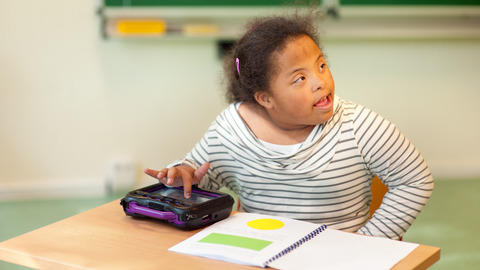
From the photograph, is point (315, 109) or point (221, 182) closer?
point (315, 109)

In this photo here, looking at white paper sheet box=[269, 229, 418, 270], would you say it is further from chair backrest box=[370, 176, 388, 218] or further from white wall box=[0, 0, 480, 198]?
white wall box=[0, 0, 480, 198]

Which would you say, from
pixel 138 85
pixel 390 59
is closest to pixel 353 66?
pixel 390 59

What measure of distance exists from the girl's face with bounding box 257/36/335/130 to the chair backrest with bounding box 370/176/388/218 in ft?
0.90

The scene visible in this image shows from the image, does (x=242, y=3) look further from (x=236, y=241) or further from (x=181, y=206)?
(x=236, y=241)

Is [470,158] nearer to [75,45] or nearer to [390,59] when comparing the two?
[390,59]

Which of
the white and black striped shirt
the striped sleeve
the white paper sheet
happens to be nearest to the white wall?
the white and black striped shirt

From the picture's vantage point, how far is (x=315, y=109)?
1491 millimetres

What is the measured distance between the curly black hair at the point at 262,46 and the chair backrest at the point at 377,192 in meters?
0.38

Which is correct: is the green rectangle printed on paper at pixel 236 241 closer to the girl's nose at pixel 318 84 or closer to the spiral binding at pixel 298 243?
the spiral binding at pixel 298 243

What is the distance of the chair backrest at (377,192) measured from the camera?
1.67m

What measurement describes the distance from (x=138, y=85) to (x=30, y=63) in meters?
0.60

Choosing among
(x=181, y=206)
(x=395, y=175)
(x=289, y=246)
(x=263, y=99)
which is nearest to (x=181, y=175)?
(x=181, y=206)

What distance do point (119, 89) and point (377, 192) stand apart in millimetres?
2297

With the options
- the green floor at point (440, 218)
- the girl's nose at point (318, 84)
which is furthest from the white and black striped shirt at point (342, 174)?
the green floor at point (440, 218)
